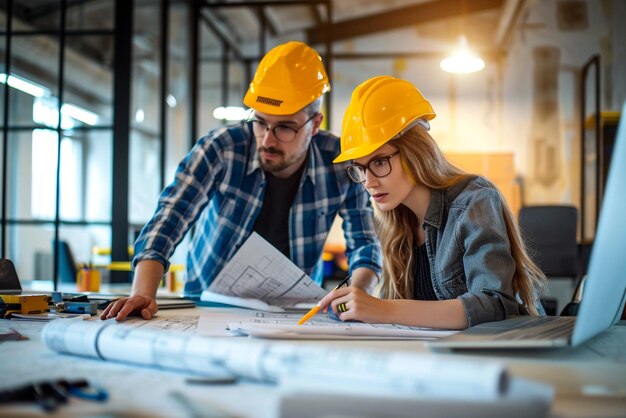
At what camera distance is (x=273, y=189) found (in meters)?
2.22

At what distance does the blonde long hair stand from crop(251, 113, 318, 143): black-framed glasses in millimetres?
400

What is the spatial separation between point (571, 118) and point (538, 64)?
0.90 metres

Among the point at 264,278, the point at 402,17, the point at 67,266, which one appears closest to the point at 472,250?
the point at 264,278

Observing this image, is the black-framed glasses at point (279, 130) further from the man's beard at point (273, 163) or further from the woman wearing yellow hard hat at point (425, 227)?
the woman wearing yellow hard hat at point (425, 227)

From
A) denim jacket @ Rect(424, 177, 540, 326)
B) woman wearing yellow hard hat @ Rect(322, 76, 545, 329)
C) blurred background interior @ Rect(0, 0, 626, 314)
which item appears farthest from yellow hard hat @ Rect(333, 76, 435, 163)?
blurred background interior @ Rect(0, 0, 626, 314)

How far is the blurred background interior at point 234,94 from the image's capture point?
405 centimetres

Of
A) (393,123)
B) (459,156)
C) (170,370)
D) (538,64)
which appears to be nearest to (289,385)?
(170,370)

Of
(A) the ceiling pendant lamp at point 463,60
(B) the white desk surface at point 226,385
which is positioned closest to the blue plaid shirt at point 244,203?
(B) the white desk surface at point 226,385

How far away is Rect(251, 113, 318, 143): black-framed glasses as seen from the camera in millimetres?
1988

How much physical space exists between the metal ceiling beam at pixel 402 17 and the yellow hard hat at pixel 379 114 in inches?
231

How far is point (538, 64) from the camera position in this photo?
747 centimetres

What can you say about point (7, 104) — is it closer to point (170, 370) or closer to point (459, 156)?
point (170, 370)

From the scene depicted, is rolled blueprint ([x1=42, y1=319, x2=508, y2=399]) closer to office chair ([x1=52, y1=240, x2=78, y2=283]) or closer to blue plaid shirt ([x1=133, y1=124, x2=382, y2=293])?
blue plaid shirt ([x1=133, y1=124, x2=382, y2=293])

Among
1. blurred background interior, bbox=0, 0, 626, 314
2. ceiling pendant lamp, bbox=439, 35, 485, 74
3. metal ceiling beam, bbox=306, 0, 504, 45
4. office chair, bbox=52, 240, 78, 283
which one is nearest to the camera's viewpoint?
blurred background interior, bbox=0, 0, 626, 314
